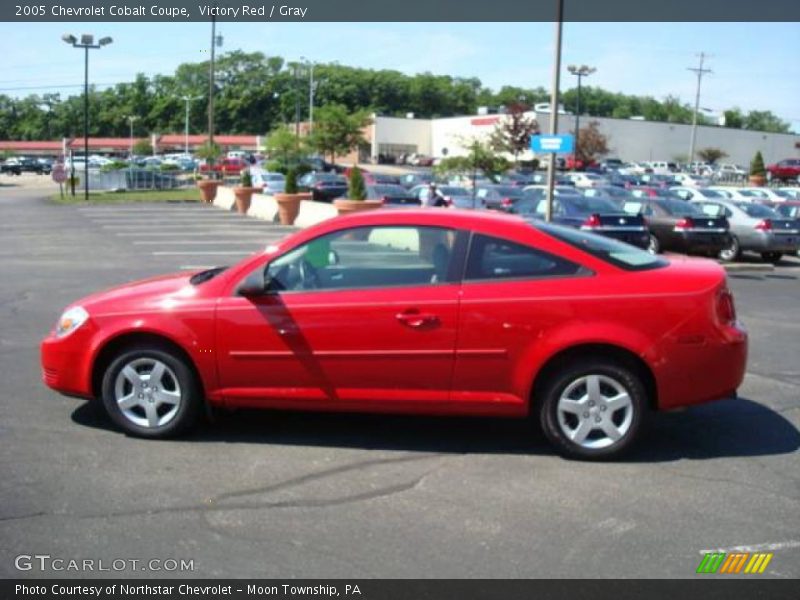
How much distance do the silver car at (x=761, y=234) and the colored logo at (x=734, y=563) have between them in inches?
665

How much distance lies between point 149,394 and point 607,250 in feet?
10.4

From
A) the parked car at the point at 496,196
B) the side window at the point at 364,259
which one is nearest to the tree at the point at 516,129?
the parked car at the point at 496,196

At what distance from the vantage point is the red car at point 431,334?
5371 mm

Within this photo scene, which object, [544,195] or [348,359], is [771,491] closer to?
[348,359]

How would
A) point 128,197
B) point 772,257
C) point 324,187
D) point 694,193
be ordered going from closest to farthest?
point 772,257 < point 694,193 < point 324,187 < point 128,197

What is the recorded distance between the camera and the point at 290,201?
27578 mm

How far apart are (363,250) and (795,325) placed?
24.5 feet

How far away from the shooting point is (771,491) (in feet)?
16.5

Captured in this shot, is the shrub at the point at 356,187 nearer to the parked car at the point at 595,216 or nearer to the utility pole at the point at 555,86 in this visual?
the parked car at the point at 595,216

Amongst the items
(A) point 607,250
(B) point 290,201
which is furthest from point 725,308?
(B) point 290,201

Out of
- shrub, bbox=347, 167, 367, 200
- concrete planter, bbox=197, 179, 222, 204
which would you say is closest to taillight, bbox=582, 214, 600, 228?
shrub, bbox=347, 167, 367, 200

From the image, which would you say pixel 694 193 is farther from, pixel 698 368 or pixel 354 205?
pixel 698 368

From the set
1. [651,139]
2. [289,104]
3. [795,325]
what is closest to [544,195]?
[795,325]
